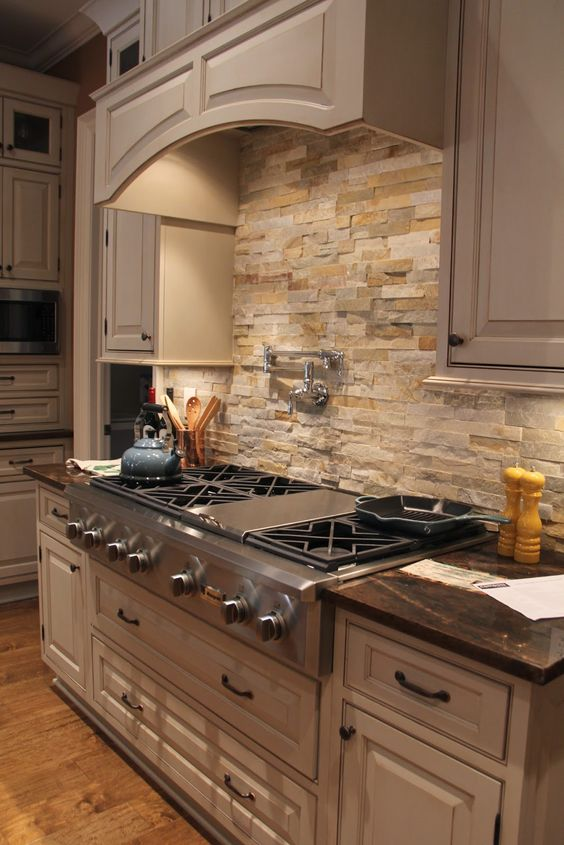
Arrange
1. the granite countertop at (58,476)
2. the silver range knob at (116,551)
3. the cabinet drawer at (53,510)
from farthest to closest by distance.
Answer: the cabinet drawer at (53,510) < the granite countertop at (58,476) < the silver range knob at (116,551)

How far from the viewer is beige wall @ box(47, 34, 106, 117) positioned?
12.4 feet

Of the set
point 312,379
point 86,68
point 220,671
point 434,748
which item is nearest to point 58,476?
point 312,379

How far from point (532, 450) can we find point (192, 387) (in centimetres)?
164

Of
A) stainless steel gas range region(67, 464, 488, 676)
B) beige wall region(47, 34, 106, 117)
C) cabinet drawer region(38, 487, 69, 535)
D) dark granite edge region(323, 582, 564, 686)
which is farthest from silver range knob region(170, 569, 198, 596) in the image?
beige wall region(47, 34, 106, 117)

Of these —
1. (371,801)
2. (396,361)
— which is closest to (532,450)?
(396,361)

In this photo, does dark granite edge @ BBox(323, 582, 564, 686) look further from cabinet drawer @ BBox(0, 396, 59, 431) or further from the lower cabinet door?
cabinet drawer @ BBox(0, 396, 59, 431)

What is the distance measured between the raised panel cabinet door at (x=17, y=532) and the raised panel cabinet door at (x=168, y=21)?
2424 millimetres

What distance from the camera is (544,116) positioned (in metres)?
1.56

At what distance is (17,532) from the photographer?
4023mm

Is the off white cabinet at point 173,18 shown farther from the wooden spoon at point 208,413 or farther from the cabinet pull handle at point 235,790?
the cabinet pull handle at point 235,790

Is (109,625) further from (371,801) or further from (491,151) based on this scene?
(491,151)

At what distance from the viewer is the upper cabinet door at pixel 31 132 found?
3848mm

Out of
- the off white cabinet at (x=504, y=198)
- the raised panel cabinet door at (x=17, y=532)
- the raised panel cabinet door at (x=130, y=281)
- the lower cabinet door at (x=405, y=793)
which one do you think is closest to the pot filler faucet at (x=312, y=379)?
the raised panel cabinet door at (x=130, y=281)

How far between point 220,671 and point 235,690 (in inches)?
3.3
